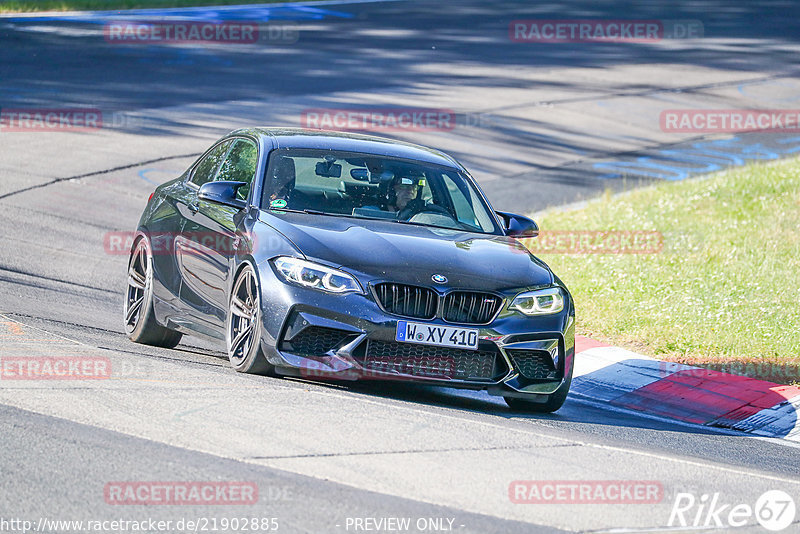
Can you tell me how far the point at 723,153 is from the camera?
76.0 ft

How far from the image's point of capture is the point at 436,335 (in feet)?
23.9

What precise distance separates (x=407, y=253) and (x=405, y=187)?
1182 mm

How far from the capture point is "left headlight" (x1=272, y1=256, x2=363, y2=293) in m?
7.32

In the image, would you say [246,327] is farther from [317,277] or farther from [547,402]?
[547,402]

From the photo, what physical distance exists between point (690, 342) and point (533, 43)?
24.8 metres

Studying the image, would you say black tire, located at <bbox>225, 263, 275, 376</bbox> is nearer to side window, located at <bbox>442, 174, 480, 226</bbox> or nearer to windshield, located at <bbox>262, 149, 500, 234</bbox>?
windshield, located at <bbox>262, 149, 500, 234</bbox>

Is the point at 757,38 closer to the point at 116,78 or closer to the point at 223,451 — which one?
the point at 116,78

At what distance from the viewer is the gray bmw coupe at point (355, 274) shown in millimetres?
7316

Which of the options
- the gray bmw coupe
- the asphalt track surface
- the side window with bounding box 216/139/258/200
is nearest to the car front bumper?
the gray bmw coupe

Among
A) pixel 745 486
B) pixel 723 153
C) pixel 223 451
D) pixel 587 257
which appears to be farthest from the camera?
pixel 723 153

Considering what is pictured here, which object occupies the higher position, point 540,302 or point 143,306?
A: point 540,302

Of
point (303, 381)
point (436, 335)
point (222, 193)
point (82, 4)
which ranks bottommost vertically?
point (303, 381)

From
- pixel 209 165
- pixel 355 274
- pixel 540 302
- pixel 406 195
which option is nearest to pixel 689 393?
pixel 540 302

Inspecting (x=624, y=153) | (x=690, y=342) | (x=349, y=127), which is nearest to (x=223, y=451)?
(x=690, y=342)
